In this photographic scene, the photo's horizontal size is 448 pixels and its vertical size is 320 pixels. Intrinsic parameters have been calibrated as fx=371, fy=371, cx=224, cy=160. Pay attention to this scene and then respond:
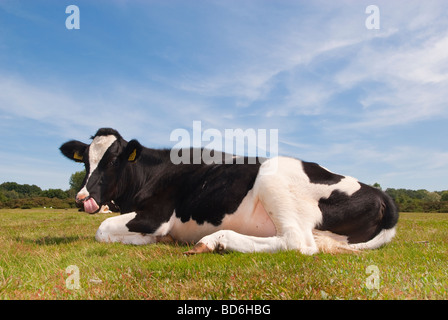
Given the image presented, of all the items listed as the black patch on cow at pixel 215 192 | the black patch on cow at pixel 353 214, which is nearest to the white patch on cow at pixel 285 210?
the black patch on cow at pixel 353 214

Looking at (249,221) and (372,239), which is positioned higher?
(249,221)

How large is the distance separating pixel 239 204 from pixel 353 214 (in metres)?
2.12

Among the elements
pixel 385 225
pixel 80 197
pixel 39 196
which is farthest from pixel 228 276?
pixel 39 196

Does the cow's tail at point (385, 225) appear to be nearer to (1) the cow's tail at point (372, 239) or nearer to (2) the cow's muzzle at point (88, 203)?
(1) the cow's tail at point (372, 239)

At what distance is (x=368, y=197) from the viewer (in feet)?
22.9

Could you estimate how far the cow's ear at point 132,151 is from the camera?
29.8 ft

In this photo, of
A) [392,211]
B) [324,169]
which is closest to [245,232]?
[324,169]

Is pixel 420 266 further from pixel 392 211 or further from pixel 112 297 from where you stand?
pixel 112 297

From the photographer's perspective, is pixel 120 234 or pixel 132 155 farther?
pixel 132 155

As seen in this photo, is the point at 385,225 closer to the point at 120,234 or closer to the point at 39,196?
the point at 120,234

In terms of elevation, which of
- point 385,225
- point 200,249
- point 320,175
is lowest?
point 200,249

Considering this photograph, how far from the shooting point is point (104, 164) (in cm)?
876
